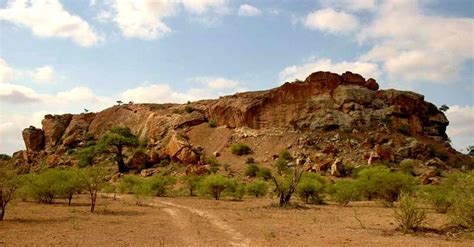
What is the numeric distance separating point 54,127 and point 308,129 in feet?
150

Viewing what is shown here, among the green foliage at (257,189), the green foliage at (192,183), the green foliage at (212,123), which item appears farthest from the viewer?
the green foliage at (212,123)

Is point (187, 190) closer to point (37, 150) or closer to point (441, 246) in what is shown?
point (441, 246)

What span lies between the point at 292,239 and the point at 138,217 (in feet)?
30.9

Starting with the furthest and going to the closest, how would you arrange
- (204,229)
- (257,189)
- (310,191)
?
(257,189), (310,191), (204,229)

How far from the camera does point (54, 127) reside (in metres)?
80.9

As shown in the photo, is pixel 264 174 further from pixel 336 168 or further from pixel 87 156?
pixel 87 156

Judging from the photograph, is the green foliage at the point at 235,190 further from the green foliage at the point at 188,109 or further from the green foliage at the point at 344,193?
the green foliage at the point at 188,109

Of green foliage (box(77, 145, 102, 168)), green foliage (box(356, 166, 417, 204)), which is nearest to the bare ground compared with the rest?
green foliage (box(356, 166, 417, 204))

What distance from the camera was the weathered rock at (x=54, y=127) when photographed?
79.4 meters

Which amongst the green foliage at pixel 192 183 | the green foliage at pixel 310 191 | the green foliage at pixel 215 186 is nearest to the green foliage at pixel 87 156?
the green foliage at pixel 192 183

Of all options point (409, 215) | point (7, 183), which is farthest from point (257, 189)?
point (7, 183)

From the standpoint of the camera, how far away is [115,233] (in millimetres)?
16266

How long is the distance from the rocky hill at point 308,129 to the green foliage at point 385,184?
16.1 meters

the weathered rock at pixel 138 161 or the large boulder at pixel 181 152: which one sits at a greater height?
the large boulder at pixel 181 152
